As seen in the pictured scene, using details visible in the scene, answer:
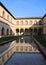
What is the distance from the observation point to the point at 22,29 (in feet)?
190

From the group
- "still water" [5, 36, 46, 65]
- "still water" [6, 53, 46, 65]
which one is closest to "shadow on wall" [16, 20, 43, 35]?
"still water" [5, 36, 46, 65]

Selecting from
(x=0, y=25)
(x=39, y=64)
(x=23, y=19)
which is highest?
(x=23, y=19)

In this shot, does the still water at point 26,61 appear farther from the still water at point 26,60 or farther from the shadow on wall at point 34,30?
the shadow on wall at point 34,30

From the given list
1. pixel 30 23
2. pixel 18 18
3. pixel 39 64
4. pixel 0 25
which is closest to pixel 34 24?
pixel 30 23

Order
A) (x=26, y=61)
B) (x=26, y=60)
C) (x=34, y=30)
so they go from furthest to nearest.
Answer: (x=34, y=30), (x=26, y=60), (x=26, y=61)

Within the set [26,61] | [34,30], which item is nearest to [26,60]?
[26,61]

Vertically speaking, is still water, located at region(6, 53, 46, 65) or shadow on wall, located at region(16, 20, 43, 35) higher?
shadow on wall, located at region(16, 20, 43, 35)

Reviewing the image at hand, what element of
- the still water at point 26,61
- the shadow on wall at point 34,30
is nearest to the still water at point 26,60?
the still water at point 26,61

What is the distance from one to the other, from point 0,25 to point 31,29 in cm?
2965

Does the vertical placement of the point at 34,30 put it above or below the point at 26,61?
above

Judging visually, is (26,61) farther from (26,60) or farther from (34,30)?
(34,30)

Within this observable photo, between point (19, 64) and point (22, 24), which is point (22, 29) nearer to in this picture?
point (22, 24)

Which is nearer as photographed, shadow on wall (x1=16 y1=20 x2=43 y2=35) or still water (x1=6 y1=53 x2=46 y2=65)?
still water (x1=6 y1=53 x2=46 y2=65)

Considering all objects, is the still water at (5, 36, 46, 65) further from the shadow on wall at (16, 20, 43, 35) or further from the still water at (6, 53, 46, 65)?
the shadow on wall at (16, 20, 43, 35)
